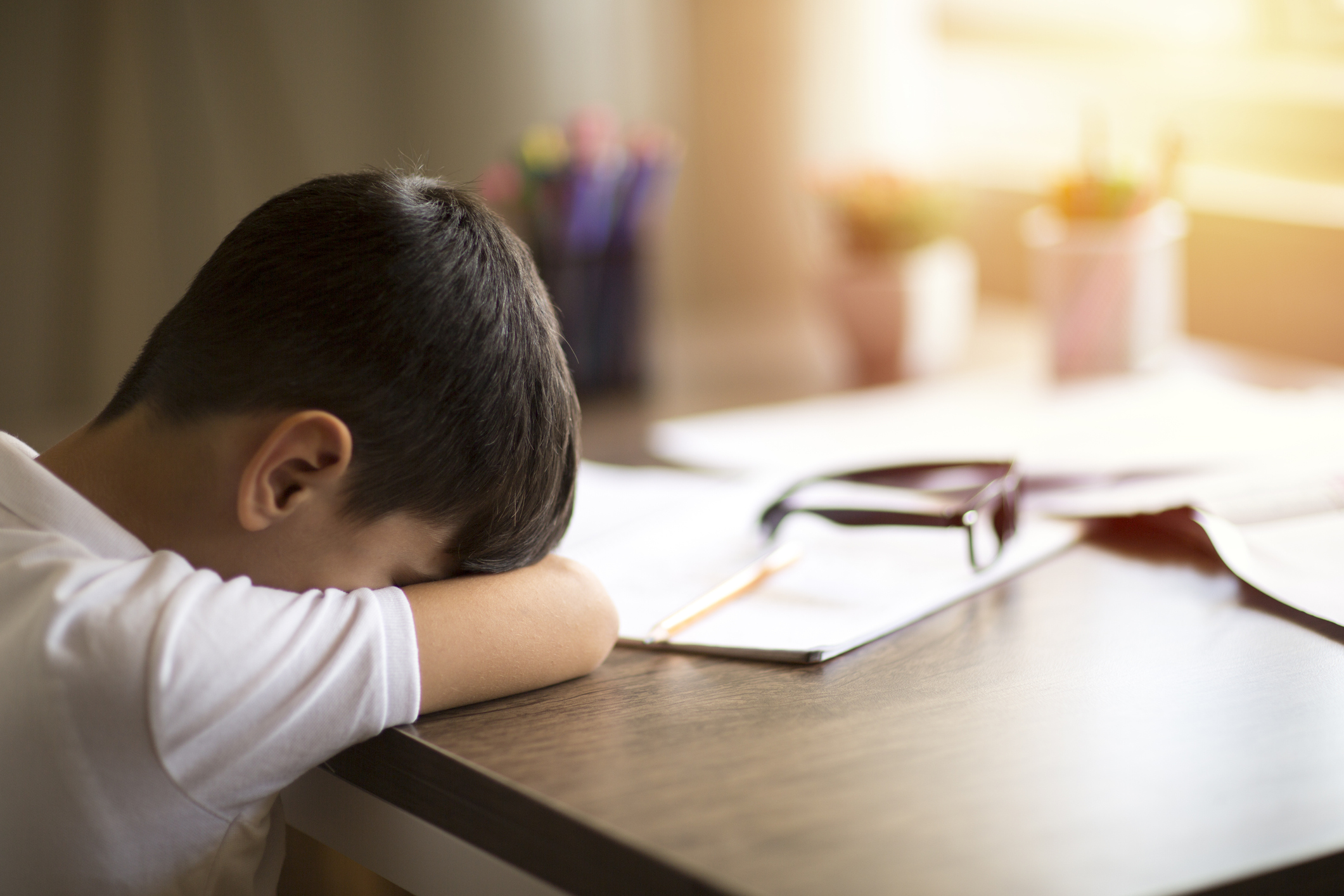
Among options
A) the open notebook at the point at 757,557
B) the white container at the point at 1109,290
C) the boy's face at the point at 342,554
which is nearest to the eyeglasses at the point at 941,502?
the open notebook at the point at 757,557

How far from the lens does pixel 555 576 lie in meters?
0.62

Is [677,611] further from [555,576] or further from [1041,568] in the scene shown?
[1041,568]

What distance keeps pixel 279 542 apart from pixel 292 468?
37mm

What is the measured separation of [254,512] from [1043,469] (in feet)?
1.87

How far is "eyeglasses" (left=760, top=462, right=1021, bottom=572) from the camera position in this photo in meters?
0.72

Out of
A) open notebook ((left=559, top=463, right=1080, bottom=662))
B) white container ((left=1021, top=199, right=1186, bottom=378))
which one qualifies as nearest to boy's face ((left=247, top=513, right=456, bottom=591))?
open notebook ((left=559, top=463, right=1080, bottom=662))

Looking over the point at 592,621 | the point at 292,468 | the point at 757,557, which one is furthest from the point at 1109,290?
the point at 292,468

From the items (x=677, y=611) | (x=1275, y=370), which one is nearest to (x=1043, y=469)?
(x=677, y=611)

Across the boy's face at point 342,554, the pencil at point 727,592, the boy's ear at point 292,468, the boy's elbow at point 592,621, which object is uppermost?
the boy's ear at point 292,468

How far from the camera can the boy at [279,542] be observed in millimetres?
507

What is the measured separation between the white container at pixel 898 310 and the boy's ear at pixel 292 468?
2.84 ft

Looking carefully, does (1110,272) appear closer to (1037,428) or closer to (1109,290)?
(1109,290)

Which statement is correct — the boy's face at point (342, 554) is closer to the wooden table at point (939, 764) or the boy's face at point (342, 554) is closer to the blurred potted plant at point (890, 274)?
the wooden table at point (939, 764)

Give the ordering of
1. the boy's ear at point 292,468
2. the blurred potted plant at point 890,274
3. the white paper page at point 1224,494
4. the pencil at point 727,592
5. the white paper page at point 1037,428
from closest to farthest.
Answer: the boy's ear at point 292,468 → the pencil at point 727,592 → the white paper page at point 1224,494 → the white paper page at point 1037,428 → the blurred potted plant at point 890,274
